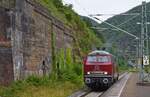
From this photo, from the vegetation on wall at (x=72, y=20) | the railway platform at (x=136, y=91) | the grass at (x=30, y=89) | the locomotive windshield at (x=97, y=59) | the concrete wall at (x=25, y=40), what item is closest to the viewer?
the grass at (x=30, y=89)

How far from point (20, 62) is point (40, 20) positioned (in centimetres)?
590

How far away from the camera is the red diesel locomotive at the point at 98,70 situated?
3095 cm

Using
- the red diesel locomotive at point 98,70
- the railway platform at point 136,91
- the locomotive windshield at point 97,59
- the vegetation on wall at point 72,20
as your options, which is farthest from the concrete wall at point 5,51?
the vegetation on wall at point 72,20

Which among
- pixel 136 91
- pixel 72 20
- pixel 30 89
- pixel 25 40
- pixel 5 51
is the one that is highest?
pixel 72 20

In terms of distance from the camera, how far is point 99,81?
3083 centimetres

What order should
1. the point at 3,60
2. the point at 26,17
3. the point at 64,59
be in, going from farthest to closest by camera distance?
the point at 64,59, the point at 26,17, the point at 3,60

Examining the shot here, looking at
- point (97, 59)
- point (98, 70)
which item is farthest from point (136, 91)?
point (97, 59)

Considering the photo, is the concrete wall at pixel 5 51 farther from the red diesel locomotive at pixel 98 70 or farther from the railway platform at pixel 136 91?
the red diesel locomotive at pixel 98 70

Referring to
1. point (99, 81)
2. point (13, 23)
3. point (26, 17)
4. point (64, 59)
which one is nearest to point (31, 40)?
point (26, 17)

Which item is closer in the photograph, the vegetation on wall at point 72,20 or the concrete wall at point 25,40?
the concrete wall at point 25,40

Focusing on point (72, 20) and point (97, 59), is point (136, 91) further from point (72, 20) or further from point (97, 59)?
point (72, 20)

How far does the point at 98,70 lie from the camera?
3133 cm

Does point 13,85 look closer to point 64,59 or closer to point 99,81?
point 99,81

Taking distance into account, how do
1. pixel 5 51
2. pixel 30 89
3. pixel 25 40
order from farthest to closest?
pixel 25 40 < pixel 30 89 < pixel 5 51
